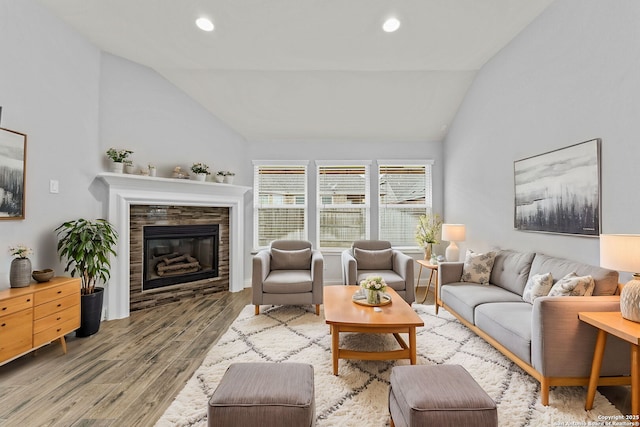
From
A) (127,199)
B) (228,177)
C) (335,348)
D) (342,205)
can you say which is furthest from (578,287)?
(127,199)

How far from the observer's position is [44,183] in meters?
2.88

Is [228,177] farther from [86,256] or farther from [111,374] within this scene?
[111,374]

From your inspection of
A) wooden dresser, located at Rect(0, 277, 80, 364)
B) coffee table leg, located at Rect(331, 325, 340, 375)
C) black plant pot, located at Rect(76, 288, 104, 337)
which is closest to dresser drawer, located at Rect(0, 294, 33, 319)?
wooden dresser, located at Rect(0, 277, 80, 364)

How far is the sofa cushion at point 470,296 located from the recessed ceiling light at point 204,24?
3799 mm

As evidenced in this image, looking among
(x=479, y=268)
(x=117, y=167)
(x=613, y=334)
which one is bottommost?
(x=613, y=334)

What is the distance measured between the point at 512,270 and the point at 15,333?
446cm

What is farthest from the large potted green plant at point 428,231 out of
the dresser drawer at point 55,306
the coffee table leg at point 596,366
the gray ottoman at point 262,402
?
the dresser drawer at point 55,306

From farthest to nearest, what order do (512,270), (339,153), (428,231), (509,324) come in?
(339,153)
(428,231)
(512,270)
(509,324)

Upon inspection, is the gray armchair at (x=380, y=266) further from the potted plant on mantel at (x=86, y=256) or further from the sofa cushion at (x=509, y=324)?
the potted plant on mantel at (x=86, y=256)

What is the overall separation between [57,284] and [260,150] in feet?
11.4

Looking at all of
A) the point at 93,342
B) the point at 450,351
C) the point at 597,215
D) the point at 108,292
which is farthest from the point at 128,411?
the point at 597,215

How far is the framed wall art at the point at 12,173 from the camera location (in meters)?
2.50

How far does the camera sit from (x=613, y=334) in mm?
1794

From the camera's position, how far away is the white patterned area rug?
1.89m
